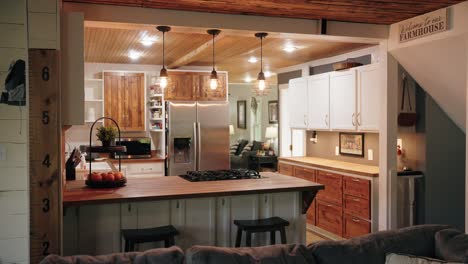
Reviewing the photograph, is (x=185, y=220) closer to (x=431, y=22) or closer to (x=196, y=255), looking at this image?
(x=196, y=255)

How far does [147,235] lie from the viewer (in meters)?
3.40

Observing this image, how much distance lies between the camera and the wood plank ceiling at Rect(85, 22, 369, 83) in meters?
4.79

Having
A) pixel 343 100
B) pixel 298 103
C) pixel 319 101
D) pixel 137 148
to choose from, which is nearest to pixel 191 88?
pixel 137 148

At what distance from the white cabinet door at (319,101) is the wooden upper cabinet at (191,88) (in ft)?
5.17

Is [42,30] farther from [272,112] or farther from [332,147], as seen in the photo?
[272,112]

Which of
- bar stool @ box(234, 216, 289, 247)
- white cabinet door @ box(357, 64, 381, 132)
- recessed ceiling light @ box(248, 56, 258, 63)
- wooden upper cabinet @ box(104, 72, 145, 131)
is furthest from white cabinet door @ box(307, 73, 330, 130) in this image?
wooden upper cabinet @ box(104, 72, 145, 131)

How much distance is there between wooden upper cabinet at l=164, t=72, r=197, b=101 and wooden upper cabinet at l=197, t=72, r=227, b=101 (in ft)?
0.32

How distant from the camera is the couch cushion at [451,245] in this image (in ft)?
7.49

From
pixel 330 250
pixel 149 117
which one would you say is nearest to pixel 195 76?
pixel 149 117

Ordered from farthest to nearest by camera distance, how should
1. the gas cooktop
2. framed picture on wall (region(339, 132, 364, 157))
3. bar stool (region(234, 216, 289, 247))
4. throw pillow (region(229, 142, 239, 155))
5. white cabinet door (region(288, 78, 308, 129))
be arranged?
throw pillow (region(229, 142, 239, 155)) → white cabinet door (region(288, 78, 308, 129)) → framed picture on wall (region(339, 132, 364, 157)) → the gas cooktop → bar stool (region(234, 216, 289, 247))

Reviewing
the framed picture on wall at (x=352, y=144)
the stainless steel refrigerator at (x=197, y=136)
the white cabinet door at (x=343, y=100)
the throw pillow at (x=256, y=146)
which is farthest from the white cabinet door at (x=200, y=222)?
the throw pillow at (x=256, y=146)

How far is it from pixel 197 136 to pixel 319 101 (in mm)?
2033

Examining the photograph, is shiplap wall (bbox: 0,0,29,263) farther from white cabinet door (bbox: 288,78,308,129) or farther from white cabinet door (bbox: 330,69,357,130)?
white cabinet door (bbox: 288,78,308,129)

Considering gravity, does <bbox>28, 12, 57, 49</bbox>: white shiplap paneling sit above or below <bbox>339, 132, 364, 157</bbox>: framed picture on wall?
above
